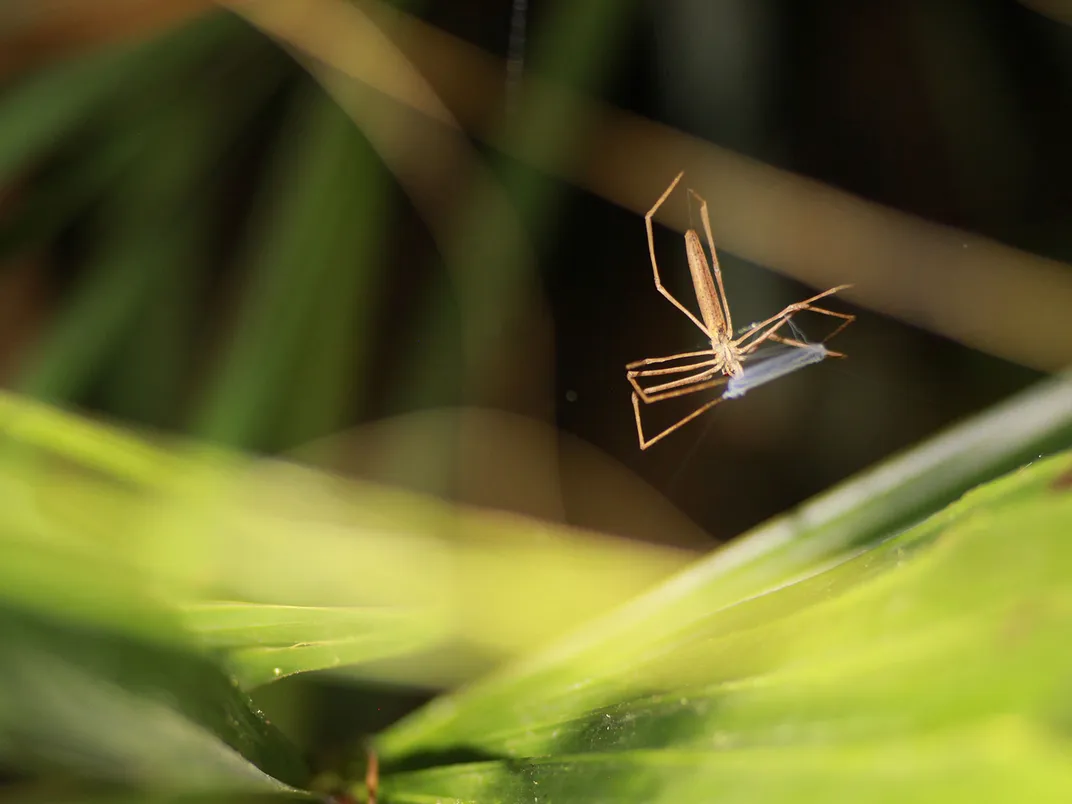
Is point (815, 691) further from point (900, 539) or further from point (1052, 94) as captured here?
point (1052, 94)

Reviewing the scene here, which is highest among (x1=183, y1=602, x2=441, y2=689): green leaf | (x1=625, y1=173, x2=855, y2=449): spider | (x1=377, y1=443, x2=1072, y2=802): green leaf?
(x1=625, y1=173, x2=855, y2=449): spider

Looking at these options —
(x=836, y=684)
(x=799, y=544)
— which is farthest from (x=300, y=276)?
(x=836, y=684)

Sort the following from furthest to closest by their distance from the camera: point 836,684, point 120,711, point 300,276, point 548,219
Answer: point 548,219
point 300,276
point 120,711
point 836,684

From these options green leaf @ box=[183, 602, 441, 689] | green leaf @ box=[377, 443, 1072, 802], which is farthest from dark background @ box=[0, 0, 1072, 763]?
green leaf @ box=[377, 443, 1072, 802]

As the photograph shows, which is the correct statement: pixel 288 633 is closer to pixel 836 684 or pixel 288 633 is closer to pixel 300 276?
pixel 836 684

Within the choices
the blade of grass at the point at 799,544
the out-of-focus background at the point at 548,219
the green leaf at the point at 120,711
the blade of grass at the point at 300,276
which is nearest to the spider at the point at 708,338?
the out-of-focus background at the point at 548,219

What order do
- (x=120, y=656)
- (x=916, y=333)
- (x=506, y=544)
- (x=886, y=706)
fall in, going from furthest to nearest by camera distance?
(x=916, y=333), (x=506, y=544), (x=120, y=656), (x=886, y=706)

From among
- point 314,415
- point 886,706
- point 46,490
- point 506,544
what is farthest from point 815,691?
point 314,415

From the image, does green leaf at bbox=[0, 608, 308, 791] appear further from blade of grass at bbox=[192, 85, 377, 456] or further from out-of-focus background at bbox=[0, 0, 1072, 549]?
out-of-focus background at bbox=[0, 0, 1072, 549]
